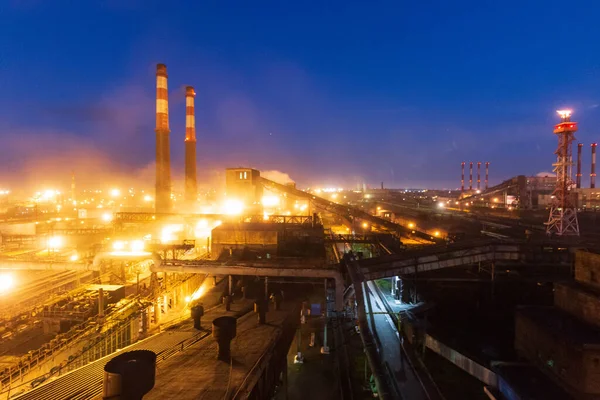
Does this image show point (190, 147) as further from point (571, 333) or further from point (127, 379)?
point (571, 333)

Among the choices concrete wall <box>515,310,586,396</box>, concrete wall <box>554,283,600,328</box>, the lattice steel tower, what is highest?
the lattice steel tower

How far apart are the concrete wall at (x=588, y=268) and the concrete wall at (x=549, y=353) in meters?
3.13

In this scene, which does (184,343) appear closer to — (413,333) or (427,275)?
(413,333)

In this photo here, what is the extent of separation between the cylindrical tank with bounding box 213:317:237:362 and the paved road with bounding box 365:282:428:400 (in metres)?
5.83

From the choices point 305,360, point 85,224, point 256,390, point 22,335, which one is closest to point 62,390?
point 256,390

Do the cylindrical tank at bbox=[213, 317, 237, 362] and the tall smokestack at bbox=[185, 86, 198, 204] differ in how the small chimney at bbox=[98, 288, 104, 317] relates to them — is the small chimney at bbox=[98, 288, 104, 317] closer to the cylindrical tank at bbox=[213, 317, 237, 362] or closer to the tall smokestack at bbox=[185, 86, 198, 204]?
the cylindrical tank at bbox=[213, 317, 237, 362]

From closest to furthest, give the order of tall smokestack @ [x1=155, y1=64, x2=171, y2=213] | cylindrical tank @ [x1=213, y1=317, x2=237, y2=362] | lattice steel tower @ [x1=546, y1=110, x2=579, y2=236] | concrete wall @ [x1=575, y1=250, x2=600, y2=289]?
cylindrical tank @ [x1=213, y1=317, x2=237, y2=362] < concrete wall @ [x1=575, y1=250, x2=600, y2=289] < lattice steel tower @ [x1=546, y1=110, x2=579, y2=236] < tall smokestack @ [x1=155, y1=64, x2=171, y2=213]

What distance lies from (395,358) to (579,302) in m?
8.19

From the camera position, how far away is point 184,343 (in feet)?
→ 36.5

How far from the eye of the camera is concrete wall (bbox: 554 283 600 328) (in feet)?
42.9

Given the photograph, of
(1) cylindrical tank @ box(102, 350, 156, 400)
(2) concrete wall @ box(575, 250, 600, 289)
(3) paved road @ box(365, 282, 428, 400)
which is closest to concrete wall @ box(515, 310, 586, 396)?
(2) concrete wall @ box(575, 250, 600, 289)

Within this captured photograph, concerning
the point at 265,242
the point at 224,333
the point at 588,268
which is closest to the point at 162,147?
the point at 265,242

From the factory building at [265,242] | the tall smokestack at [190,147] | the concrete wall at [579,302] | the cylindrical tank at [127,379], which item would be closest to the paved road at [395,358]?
the concrete wall at [579,302]

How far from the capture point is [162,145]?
42469 mm
